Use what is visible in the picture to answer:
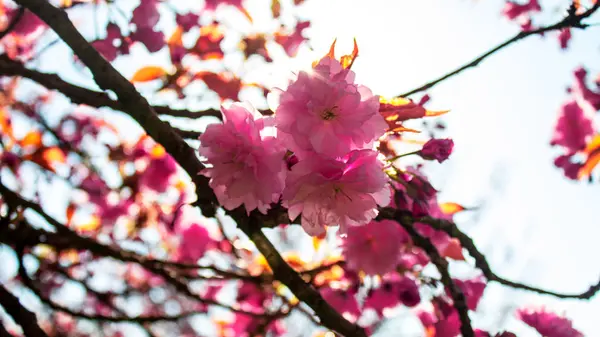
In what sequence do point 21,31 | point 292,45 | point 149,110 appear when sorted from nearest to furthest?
point 149,110, point 292,45, point 21,31

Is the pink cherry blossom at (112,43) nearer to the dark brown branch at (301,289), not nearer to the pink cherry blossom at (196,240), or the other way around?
the dark brown branch at (301,289)

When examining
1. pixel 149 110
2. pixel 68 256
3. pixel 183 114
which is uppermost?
pixel 68 256

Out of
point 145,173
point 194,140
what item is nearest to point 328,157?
point 194,140

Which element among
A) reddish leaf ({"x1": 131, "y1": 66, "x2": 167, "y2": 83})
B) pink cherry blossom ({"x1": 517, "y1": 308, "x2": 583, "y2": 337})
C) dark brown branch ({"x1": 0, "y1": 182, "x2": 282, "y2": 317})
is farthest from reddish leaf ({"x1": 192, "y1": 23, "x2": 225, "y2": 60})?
pink cherry blossom ({"x1": 517, "y1": 308, "x2": 583, "y2": 337})

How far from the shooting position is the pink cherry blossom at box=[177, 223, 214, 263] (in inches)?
118

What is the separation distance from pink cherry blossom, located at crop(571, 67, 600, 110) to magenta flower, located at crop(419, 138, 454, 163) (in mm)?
1827

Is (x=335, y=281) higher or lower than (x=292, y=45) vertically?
lower

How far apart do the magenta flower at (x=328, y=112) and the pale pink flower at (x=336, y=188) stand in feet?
0.09

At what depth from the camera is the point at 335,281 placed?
217cm

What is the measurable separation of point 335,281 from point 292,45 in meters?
0.96

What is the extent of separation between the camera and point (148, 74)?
193cm

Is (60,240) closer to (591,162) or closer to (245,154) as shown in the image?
(245,154)

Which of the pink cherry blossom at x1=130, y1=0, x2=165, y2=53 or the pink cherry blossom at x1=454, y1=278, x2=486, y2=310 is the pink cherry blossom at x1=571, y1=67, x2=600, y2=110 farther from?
the pink cherry blossom at x1=130, y1=0, x2=165, y2=53

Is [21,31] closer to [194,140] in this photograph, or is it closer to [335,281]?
[194,140]
